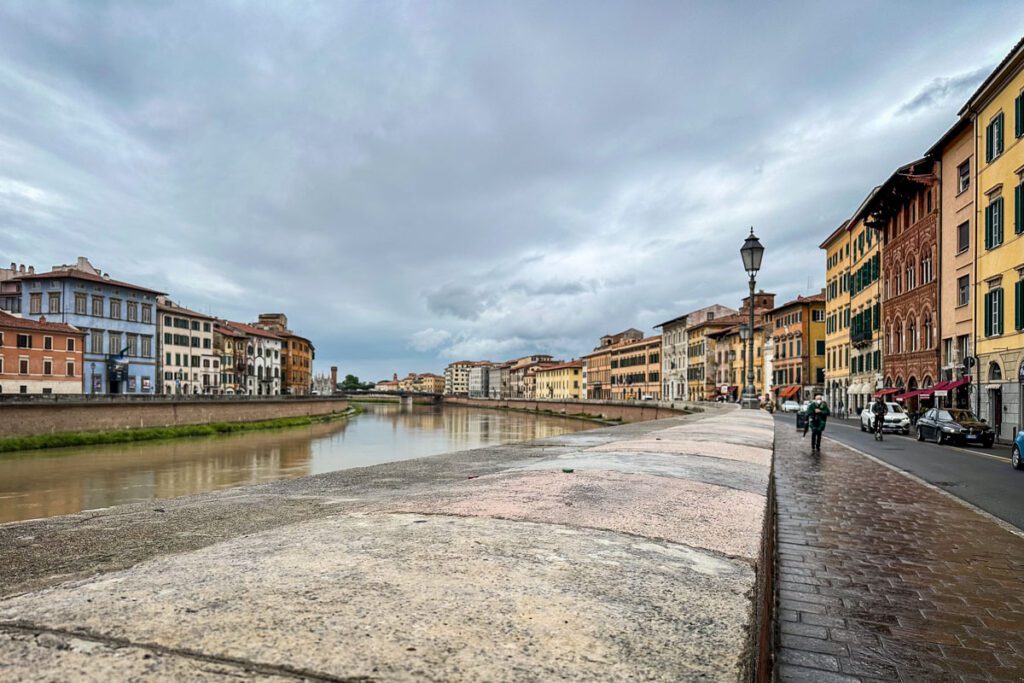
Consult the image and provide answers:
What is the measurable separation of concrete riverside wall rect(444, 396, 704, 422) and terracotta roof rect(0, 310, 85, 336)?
1774 inches

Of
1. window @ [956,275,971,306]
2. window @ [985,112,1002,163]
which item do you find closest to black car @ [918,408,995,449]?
window @ [956,275,971,306]

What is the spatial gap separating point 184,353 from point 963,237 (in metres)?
70.3

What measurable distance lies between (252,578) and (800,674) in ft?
8.74

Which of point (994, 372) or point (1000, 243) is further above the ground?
point (1000, 243)

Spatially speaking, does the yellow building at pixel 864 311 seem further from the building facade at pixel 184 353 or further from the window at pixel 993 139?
the building facade at pixel 184 353

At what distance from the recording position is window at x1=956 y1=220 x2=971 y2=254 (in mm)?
29547

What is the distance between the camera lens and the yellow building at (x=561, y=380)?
13612 cm

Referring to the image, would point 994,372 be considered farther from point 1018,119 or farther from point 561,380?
point 561,380

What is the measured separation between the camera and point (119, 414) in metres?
40.8

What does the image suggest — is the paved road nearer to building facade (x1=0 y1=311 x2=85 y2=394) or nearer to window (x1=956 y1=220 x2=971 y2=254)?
window (x1=956 y1=220 x2=971 y2=254)

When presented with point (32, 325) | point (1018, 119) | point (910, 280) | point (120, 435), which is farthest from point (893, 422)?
point (32, 325)

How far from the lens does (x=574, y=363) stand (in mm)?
138625

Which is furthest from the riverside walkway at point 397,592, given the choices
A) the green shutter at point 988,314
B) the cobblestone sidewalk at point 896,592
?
the green shutter at point 988,314

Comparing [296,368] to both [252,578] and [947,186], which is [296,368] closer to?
[947,186]
